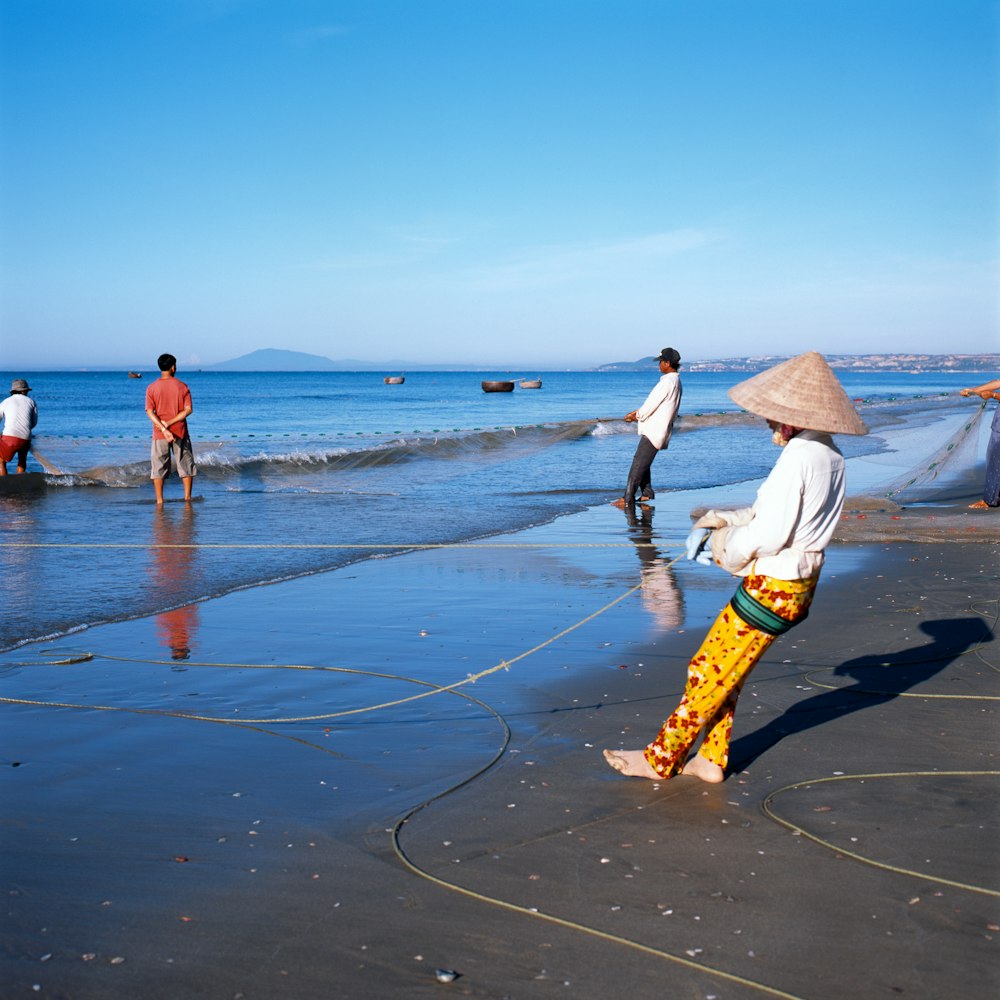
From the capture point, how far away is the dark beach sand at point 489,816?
9.12 ft

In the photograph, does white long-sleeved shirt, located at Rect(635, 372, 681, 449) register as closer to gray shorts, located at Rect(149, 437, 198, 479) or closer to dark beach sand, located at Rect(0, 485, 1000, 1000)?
dark beach sand, located at Rect(0, 485, 1000, 1000)

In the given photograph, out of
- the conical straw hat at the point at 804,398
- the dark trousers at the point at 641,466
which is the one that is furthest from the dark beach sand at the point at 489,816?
the dark trousers at the point at 641,466

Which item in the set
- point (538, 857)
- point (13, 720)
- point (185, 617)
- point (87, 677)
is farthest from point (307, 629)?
point (538, 857)

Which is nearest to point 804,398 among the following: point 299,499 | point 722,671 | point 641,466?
point 722,671

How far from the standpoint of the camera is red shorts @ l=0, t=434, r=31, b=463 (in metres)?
14.8

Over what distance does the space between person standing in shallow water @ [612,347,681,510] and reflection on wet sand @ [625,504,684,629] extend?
1056 mm

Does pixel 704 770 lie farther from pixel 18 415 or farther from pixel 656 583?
pixel 18 415

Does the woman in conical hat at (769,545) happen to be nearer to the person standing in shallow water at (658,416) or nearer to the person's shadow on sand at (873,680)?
the person's shadow on sand at (873,680)

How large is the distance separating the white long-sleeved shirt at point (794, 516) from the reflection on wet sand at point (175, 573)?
3.49m

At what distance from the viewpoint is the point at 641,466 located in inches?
485

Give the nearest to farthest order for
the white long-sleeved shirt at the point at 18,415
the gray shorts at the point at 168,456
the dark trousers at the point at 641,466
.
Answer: the dark trousers at the point at 641,466, the gray shorts at the point at 168,456, the white long-sleeved shirt at the point at 18,415

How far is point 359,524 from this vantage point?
12188mm

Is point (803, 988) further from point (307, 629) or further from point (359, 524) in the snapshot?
point (359, 524)

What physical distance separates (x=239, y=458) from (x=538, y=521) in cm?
1058
